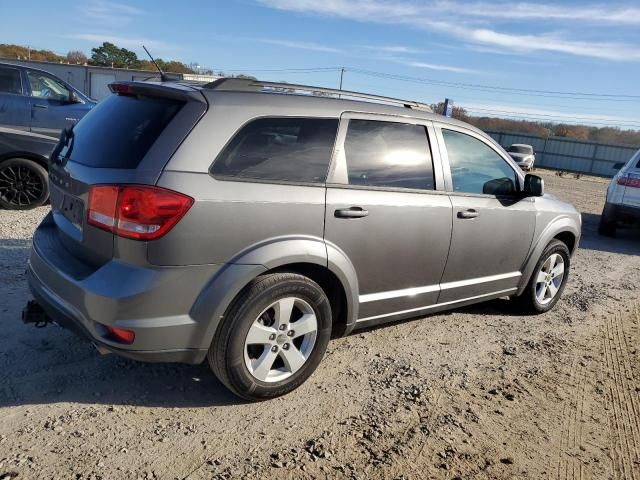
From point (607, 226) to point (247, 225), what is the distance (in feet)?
30.9

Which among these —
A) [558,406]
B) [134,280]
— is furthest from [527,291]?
[134,280]

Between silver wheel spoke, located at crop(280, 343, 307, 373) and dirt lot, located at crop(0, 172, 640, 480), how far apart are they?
0.69 ft

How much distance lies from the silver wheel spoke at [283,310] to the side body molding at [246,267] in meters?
0.22

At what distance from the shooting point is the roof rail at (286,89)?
3.13m

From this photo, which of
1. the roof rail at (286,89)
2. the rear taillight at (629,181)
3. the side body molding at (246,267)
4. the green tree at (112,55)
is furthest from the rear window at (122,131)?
the green tree at (112,55)

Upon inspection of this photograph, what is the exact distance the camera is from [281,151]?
124 inches

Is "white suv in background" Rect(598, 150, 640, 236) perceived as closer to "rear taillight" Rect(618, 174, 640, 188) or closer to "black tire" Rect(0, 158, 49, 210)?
"rear taillight" Rect(618, 174, 640, 188)

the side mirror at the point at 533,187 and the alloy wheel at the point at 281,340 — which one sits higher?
the side mirror at the point at 533,187

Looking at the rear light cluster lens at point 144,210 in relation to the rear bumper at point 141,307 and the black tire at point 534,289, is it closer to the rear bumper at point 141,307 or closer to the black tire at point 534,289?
the rear bumper at point 141,307

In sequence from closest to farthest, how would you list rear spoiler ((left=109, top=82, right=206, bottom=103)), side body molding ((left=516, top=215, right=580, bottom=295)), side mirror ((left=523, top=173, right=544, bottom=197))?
rear spoiler ((left=109, top=82, right=206, bottom=103)) → side mirror ((left=523, top=173, right=544, bottom=197)) → side body molding ((left=516, top=215, right=580, bottom=295))

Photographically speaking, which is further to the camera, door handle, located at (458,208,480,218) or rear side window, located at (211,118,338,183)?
door handle, located at (458,208,480,218)

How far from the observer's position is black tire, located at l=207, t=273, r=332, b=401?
9.58 ft

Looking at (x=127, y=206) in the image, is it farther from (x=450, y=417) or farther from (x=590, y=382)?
(x=590, y=382)

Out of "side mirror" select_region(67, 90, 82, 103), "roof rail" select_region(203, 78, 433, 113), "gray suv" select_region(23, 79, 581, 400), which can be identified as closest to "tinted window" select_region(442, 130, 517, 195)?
"gray suv" select_region(23, 79, 581, 400)
